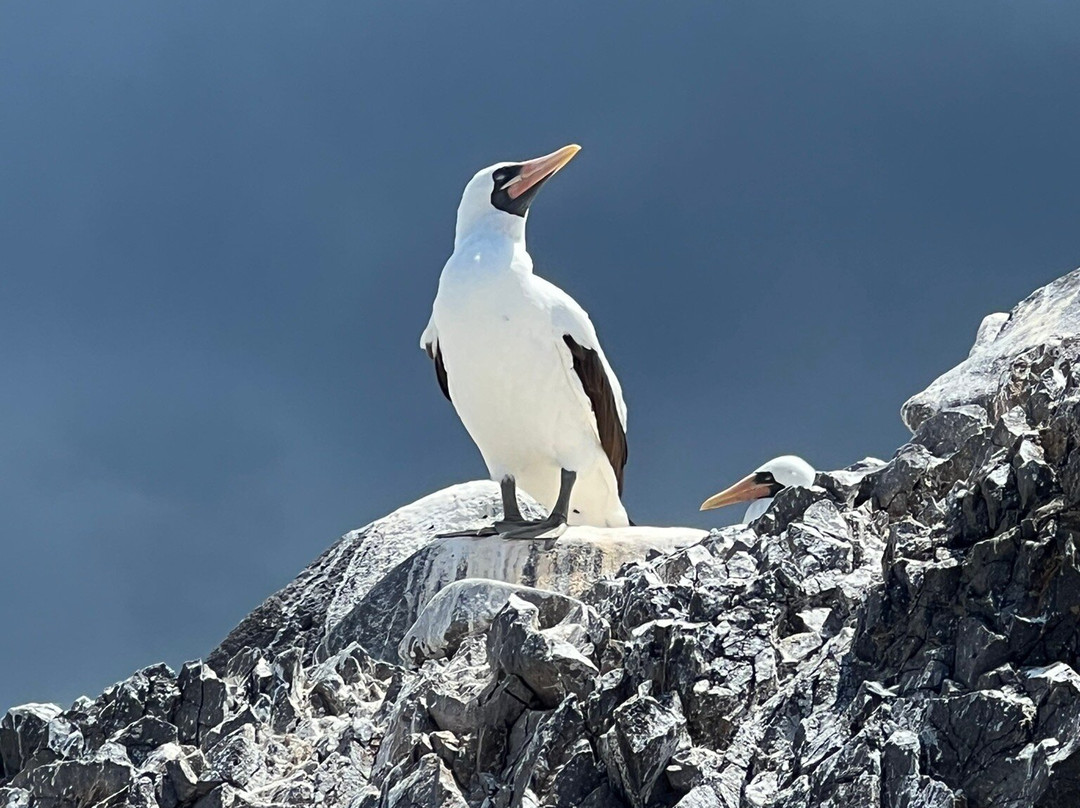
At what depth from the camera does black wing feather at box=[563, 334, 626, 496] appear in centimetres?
1562

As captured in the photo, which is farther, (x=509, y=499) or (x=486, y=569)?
(x=509, y=499)

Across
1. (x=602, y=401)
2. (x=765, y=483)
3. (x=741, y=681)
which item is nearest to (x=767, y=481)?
(x=765, y=483)

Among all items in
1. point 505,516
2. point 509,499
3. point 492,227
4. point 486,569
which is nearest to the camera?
point 486,569

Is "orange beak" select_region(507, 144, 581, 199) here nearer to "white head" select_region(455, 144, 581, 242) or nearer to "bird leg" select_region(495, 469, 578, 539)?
"white head" select_region(455, 144, 581, 242)

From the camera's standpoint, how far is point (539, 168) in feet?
54.5

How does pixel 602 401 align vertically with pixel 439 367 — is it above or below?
below

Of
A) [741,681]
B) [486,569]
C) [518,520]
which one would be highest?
[518,520]

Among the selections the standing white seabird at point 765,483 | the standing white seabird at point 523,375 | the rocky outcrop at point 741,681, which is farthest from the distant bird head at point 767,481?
the rocky outcrop at point 741,681

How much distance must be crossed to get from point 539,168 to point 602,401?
2.42 metres

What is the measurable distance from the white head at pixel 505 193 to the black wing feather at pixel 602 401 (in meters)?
1.43

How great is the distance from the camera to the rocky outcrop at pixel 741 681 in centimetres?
817

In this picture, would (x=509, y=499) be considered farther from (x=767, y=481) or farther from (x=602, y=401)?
(x=767, y=481)

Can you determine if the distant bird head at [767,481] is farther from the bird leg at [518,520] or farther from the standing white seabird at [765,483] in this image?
the bird leg at [518,520]

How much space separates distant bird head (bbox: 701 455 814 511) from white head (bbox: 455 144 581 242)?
436cm
